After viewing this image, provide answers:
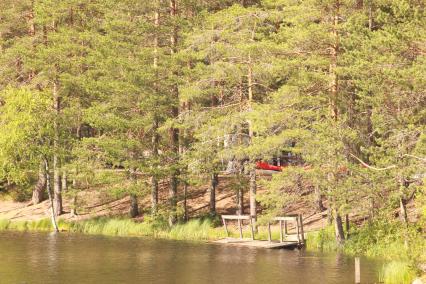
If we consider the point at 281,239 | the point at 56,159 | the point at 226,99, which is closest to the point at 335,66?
the point at 281,239

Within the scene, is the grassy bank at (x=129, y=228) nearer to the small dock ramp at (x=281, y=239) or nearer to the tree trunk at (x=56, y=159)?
the tree trunk at (x=56, y=159)

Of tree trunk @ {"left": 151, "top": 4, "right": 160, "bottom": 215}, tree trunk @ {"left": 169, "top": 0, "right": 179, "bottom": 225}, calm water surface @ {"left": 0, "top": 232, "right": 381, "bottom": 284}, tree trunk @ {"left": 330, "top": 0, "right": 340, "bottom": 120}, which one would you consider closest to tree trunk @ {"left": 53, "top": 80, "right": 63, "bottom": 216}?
tree trunk @ {"left": 151, "top": 4, "right": 160, "bottom": 215}

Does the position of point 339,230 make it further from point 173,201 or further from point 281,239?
point 173,201

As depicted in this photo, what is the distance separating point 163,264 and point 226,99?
1688 cm

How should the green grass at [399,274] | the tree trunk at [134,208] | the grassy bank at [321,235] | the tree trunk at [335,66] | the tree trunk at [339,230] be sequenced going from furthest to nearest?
the tree trunk at [134,208]
the tree trunk at [339,230]
the tree trunk at [335,66]
the grassy bank at [321,235]
the green grass at [399,274]

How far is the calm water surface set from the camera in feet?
84.3

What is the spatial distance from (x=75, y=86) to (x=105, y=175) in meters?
7.87

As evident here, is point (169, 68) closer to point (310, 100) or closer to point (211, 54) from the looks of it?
point (211, 54)

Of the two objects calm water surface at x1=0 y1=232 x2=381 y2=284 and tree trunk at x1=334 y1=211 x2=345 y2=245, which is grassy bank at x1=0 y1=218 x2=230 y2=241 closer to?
calm water surface at x1=0 y1=232 x2=381 y2=284

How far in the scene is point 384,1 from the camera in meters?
32.6

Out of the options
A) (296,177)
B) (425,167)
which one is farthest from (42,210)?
(425,167)

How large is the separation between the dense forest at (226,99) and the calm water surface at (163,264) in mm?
2589

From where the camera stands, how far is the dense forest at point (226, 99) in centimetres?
3042

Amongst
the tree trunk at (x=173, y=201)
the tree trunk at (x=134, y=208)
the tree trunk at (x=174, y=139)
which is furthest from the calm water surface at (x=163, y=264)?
the tree trunk at (x=134, y=208)
